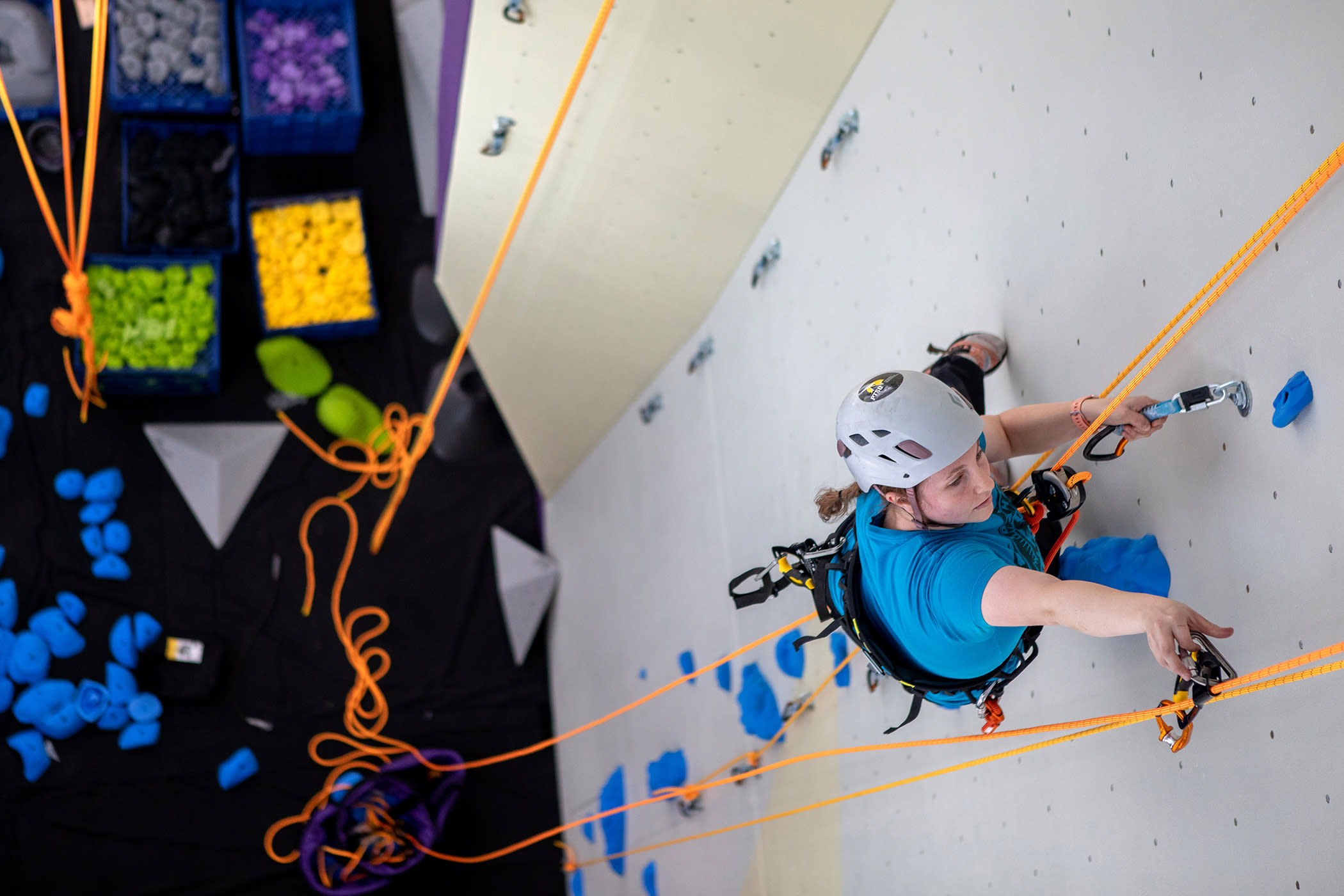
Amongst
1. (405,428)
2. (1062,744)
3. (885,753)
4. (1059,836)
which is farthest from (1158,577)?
(405,428)

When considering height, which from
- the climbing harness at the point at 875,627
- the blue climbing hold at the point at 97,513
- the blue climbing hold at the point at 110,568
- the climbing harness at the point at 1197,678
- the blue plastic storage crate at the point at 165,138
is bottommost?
the climbing harness at the point at 1197,678

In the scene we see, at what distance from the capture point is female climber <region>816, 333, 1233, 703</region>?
1053 mm

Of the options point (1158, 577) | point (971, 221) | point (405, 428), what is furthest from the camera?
point (405, 428)

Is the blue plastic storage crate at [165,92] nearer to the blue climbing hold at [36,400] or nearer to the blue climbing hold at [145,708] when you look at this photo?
the blue climbing hold at [36,400]

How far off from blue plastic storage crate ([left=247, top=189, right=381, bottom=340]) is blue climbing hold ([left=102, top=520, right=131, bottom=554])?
0.82 m

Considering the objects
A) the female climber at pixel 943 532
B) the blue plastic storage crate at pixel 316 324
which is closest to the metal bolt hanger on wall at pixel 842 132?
the female climber at pixel 943 532

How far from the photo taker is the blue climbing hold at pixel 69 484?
3480 millimetres

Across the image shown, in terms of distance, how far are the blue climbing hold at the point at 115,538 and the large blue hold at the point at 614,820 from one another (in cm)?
179

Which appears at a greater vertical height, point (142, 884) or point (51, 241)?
point (51, 241)

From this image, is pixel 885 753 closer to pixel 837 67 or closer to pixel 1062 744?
pixel 1062 744

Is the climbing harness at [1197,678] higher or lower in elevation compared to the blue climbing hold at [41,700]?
lower

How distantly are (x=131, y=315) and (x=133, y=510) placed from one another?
658mm

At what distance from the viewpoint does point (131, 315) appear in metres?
3.47

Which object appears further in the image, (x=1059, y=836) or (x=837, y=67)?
(x=837, y=67)
